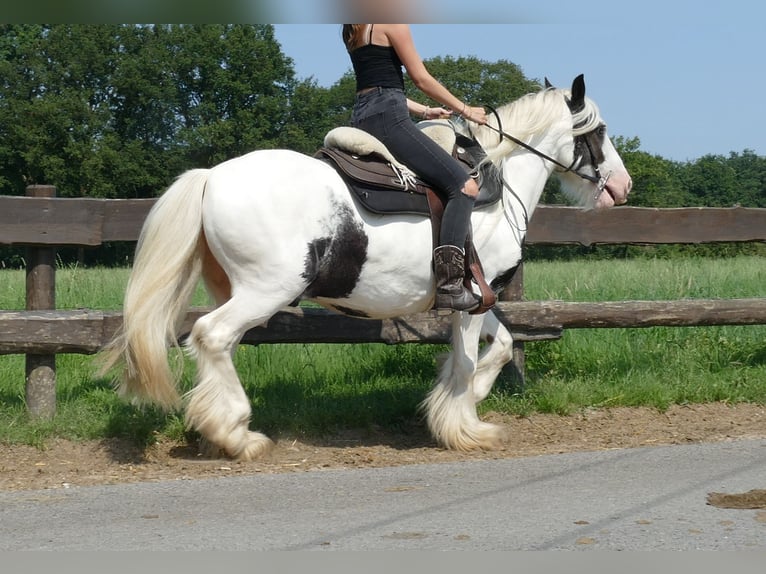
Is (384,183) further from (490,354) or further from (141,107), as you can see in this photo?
(141,107)

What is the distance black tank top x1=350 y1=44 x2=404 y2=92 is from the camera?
219 inches

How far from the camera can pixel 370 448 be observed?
6.08m

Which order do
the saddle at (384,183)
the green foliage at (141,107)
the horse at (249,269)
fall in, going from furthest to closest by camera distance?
the green foliage at (141,107), the saddle at (384,183), the horse at (249,269)

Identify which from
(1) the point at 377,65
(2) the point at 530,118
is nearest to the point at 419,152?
(1) the point at 377,65

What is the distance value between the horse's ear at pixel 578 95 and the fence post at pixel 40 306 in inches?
151

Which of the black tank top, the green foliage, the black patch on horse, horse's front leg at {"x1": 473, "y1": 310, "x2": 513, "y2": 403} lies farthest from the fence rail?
the green foliage

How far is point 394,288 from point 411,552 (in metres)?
2.57

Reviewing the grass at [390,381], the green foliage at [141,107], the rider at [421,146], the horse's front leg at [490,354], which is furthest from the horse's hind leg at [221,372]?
the green foliage at [141,107]

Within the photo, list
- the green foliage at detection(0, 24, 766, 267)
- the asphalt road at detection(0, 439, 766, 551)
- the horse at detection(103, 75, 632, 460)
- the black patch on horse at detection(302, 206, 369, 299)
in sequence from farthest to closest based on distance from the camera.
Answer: the green foliage at detection(0, 24, 766, 267), the black patch on horse at detection(302, 206, 369, 299), the horse at detection(103, 75, 632, 460), the asphalt road at detection(0, 439, 766, 551)

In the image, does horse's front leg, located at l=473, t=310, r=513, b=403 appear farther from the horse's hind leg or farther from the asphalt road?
the horse's hind leg

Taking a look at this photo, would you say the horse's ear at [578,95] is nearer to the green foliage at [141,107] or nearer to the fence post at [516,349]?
the fence post at [516,349]

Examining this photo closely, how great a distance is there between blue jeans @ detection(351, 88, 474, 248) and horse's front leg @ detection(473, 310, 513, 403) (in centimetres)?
91

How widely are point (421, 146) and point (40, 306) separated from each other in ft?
9.73

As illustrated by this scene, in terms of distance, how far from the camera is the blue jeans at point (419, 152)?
564 centimetres
